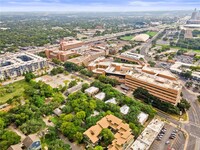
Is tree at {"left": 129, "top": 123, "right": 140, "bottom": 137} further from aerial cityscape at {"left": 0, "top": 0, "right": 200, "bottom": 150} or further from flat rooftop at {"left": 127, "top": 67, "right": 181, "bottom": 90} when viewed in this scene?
flat rooftop at {"left": 127, "top": 67, "right": 181, "bottom": 90}

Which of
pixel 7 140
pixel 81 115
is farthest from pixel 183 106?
pixel 7 140

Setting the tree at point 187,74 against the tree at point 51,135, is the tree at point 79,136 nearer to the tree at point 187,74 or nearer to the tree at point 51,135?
the tree at point 51,135

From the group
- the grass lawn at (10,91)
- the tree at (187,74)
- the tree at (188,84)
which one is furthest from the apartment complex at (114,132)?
the tree at (187,74)

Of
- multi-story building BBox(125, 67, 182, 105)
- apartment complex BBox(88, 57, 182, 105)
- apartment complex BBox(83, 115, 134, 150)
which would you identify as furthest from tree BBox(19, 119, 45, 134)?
apartment complex BBox(88, 57, 182, 105)

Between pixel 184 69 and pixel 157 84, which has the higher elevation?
pixel 157 84

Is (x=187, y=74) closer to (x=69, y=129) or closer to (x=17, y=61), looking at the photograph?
(x=69, y=129)

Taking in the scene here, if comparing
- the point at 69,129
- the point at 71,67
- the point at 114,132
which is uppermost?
the point at 71,67
